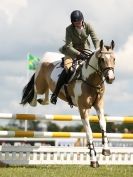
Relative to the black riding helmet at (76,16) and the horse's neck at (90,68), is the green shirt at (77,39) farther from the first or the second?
the horse's neck at (90,68)

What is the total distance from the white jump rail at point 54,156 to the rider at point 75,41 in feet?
5.40

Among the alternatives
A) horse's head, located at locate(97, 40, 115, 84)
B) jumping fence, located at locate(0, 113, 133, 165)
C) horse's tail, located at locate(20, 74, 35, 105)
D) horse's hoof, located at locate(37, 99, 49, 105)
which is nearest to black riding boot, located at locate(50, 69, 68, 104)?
jumping fence, located at locate(0, 113, 133, 165)

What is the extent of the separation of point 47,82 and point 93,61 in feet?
9.21

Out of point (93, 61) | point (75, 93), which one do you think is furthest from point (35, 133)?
point (93, 61)

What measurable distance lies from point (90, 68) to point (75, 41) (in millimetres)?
839

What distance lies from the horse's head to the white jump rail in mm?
2766

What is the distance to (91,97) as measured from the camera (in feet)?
40.3

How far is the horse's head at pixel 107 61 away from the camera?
1133 centimetres

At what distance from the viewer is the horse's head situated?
37.2 feet

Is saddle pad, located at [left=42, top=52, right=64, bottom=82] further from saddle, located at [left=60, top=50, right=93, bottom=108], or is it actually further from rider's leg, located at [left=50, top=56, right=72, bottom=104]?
saddle, located at [left=60, top=50, right=93, bottom=108]

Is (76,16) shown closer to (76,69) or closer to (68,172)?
(76,69)

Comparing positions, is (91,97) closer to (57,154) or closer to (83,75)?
(83,75)

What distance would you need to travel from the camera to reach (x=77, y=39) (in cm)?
1281

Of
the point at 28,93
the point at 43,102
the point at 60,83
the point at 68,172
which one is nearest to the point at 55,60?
the point at 60,83
